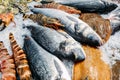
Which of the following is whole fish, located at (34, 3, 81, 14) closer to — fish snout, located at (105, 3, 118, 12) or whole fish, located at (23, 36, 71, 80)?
fish snout, located at (105, 3, 118, 12)

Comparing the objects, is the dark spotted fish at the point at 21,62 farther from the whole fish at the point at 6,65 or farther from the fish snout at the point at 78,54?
the fish snout at the point at 78,54

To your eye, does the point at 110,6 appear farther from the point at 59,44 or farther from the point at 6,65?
the point at 6,65

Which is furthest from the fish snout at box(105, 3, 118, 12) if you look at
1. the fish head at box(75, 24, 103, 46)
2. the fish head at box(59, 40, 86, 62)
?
the fish head at box(59, 40, 86, 62)

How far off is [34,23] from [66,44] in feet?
2.07

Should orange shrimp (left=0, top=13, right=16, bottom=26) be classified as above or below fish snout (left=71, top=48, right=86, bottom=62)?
above

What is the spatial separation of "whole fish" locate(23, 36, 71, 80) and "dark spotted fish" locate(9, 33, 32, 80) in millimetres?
41

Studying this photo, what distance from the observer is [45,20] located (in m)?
3.11

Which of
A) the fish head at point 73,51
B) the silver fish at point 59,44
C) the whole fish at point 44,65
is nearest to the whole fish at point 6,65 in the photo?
the whole fish at point 44,65

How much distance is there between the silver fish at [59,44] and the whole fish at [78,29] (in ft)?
0.34

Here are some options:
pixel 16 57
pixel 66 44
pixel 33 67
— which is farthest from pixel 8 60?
pixel 66 44

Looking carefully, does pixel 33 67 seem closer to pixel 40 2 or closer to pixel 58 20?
pixel 58 20

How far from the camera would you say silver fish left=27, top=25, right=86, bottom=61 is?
2.62m

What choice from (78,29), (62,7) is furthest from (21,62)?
(62,7)

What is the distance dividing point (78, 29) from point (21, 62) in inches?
24.3
